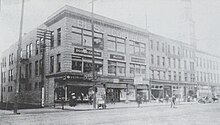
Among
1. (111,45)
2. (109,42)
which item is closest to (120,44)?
(111,45)

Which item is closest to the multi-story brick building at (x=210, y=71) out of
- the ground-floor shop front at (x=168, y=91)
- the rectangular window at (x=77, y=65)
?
the ground-floor shop front at (x=168, y=91)

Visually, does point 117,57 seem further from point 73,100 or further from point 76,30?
point 73,100

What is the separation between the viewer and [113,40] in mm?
15977

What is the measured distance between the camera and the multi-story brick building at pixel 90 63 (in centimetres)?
1386

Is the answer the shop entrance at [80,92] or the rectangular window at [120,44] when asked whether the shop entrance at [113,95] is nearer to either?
the shop entrance at [80,92]

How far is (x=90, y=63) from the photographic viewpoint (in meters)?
14.9

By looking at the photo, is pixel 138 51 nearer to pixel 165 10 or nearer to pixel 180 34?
pixel 180 34

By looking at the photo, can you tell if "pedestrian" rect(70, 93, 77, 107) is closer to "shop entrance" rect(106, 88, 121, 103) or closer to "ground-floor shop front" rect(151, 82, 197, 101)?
"shop entrance" rect(106, 88, 121, 103)

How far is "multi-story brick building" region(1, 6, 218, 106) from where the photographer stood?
13.9 metres

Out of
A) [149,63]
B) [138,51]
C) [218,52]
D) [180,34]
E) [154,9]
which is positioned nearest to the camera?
[218,52]

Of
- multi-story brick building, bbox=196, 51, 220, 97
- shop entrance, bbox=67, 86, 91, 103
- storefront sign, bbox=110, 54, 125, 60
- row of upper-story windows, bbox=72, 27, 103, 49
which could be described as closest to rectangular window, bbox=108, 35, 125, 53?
storefront sign, bbox=110, 54, 125, 60

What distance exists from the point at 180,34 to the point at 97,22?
29.0ft

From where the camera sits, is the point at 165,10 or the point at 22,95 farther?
the point at 22,95

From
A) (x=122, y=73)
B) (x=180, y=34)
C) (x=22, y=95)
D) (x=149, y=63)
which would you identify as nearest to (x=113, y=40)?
(x=122, y=73)
